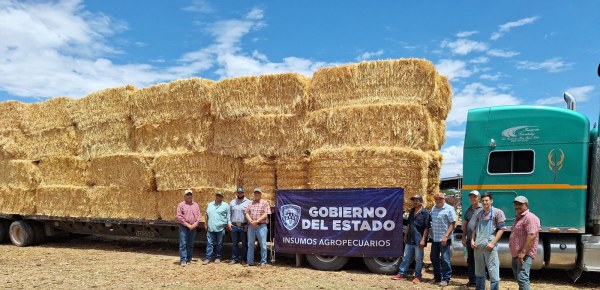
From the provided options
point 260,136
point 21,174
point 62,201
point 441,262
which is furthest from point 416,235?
point 21,174

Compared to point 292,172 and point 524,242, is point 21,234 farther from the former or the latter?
point 524,242

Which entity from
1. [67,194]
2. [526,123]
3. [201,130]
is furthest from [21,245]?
[526,123]

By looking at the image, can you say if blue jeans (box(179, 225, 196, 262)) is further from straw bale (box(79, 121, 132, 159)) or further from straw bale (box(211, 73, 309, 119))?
straw bale (box(79, 121, 132, 159))

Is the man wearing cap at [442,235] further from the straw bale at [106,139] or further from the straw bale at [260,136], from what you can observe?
the straw bale at [106,139]

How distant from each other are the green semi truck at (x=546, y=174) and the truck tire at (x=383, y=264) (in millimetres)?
1092

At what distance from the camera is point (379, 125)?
9.16 metres

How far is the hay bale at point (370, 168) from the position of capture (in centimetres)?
873

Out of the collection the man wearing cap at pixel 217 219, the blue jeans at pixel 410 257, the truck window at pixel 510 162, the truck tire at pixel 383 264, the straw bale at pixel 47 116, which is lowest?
the truck tire at pixel 383 264

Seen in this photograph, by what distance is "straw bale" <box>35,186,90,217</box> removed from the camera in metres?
12.4

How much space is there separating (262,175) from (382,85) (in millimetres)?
3116

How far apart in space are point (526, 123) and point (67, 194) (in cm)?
1094

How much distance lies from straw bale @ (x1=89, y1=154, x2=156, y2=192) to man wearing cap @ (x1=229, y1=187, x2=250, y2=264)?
2.48m

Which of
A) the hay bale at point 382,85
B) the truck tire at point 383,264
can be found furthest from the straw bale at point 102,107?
the truck tire at point 383,264

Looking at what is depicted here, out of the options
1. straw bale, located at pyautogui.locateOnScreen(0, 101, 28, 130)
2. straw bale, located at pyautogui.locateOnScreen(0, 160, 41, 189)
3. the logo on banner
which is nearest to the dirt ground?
the logo on banner
